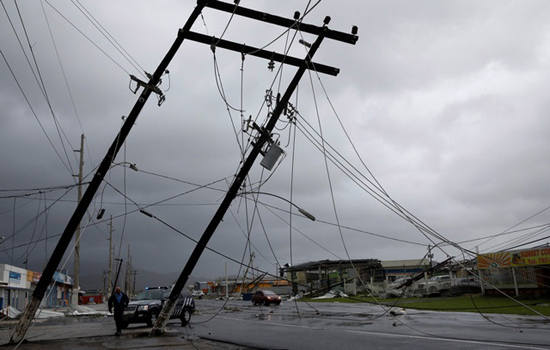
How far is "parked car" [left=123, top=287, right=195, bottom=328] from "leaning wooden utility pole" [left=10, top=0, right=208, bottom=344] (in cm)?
593

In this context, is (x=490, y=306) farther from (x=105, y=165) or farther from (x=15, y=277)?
(x=15, y=277)

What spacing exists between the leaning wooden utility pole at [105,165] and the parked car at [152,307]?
5931 mm

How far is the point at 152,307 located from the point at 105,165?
7.88 m

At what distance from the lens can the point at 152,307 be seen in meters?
19.1

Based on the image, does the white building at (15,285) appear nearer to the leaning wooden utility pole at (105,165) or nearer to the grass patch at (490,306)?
the leaning wooden utility pole at (105,165)

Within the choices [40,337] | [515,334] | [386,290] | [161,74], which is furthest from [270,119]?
[386,290]

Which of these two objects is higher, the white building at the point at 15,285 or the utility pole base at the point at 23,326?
the white building at the point at 15,285

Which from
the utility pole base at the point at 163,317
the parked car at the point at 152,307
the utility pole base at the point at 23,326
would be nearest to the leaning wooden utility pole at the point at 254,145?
the utility pole base at the point at 163,317

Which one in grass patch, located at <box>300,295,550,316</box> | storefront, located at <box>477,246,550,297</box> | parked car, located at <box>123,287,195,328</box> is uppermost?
storefront, located at <box>477,246,550,297</box>

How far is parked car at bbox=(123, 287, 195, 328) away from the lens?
61.8 ft

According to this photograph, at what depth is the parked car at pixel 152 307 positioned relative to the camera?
18828 mm

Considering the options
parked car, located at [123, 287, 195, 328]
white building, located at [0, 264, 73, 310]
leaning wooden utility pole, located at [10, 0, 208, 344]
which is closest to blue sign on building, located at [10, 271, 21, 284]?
white building, located at [0, 264, 73, 310]

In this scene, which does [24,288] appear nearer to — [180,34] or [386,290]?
[386,290]

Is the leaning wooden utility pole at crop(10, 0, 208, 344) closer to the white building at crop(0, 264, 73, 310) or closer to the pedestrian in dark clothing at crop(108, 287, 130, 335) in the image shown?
the pedestrian in dark clothing at crop(108, 287, 130, 335)
